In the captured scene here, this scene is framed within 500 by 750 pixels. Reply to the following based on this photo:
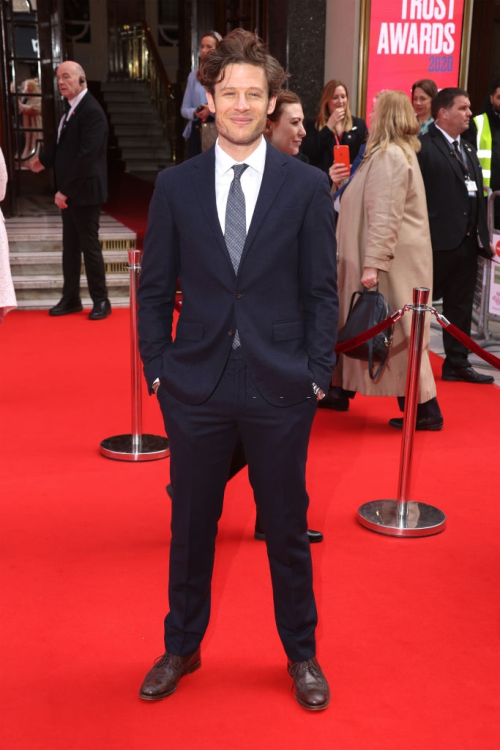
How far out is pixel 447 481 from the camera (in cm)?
440

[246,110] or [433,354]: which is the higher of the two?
[246,110]

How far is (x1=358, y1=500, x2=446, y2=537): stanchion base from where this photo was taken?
3.78 m

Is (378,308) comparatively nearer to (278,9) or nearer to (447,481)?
(447,481)

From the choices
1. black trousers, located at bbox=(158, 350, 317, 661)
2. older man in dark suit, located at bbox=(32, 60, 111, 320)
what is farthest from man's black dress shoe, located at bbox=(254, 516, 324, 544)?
older man in dark suit, located at bbox=(32, 60, 111, 320)

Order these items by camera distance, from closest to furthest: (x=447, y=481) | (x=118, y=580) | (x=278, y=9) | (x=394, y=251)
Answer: (x=118, y=580) < (x=447, y=481) < (x=394, y=251) < (x=278, y=9)

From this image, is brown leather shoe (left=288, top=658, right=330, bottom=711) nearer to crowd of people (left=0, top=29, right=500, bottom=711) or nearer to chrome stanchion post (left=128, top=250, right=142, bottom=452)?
crowd of people (left=0, top=29, right=500, bottom=711)

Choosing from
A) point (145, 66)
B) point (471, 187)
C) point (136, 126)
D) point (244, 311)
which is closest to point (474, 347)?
point (244, 311)

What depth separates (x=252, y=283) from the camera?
2357 mm

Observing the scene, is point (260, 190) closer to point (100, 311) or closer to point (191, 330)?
point (191, 330)

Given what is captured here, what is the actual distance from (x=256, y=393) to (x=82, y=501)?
1968 millimetres

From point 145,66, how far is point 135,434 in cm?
1555

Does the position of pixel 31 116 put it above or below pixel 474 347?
above

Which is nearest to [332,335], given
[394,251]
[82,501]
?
[82,501]

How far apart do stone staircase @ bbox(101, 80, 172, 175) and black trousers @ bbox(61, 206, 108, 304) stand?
8010 mm
